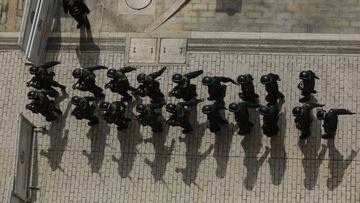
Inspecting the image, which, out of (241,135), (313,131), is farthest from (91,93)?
(313,131)

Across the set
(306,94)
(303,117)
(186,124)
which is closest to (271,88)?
(306,94)

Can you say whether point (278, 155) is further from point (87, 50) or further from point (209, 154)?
point (87, 50)

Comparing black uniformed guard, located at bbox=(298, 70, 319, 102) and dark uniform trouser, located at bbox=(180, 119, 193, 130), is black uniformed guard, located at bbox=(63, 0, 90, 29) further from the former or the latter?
black uniformed guard, located at bbox=(298, 70, 319, 102)

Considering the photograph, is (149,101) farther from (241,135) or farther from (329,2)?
(329,2)

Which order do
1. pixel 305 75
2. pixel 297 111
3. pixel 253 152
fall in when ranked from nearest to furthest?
pixel 297 111 → pixel 305 75 → pixel 253 152

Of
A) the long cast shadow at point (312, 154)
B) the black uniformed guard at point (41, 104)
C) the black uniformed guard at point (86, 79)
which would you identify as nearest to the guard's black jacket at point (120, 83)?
the black uniformed guard at point (86, 79)
